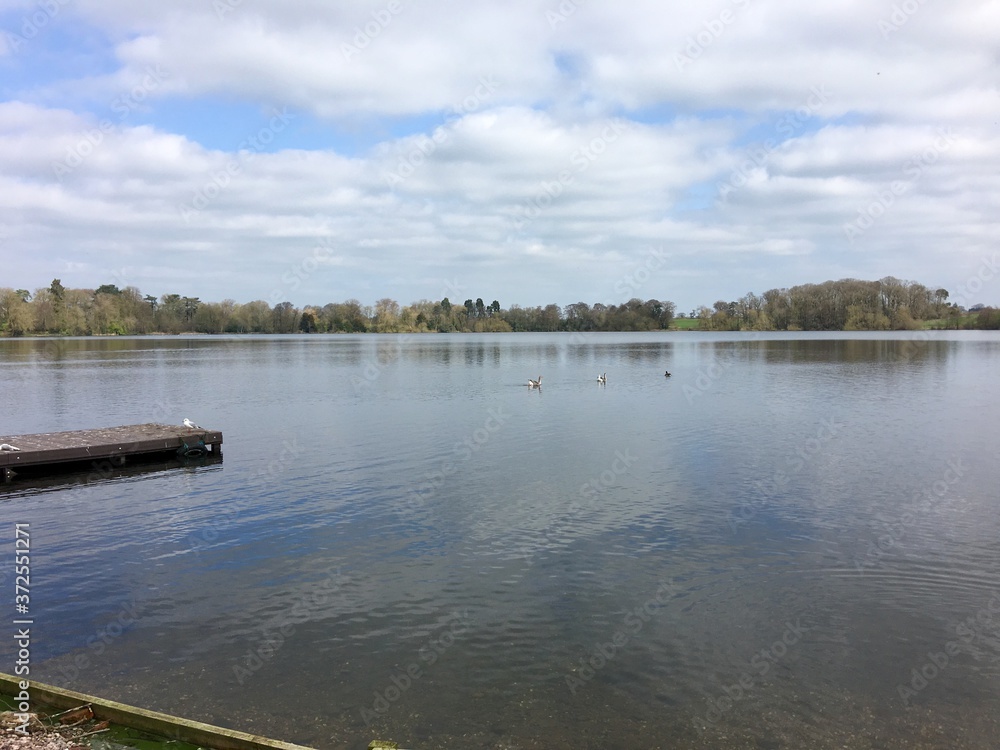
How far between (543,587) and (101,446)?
16922mm

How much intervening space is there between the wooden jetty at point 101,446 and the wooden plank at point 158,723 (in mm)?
15922

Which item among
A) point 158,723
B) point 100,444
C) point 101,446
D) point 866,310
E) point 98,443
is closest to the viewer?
point 158,723

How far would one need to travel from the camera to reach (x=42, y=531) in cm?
1502

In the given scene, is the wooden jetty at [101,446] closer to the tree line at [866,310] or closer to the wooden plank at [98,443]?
the wooden plank at [98,443]

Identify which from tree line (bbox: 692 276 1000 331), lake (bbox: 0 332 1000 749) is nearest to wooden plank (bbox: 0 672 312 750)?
lake (bbox: 0 332 1000 749)

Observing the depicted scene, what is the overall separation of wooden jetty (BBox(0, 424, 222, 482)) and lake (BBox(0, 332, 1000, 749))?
2.55ft

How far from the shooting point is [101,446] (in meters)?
21.6

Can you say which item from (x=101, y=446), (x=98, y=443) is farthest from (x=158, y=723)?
(x=98, y=443)

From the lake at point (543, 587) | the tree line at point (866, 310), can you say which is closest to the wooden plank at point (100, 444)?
the lake at point (543, 587)

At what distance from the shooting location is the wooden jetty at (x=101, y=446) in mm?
20500

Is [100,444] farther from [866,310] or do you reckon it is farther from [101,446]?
[866,310]

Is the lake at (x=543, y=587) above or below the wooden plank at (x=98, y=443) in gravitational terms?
below

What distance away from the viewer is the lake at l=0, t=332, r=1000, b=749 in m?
7.85

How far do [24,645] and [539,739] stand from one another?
7.23 metres
